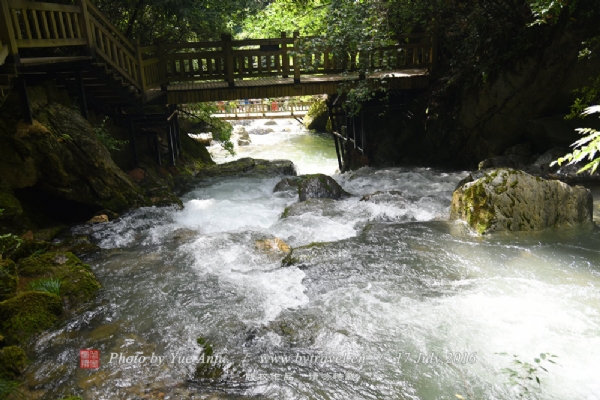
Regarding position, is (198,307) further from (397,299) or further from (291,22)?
(291,22)

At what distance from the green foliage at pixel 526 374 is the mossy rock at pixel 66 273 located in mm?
5432

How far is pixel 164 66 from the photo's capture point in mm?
12086

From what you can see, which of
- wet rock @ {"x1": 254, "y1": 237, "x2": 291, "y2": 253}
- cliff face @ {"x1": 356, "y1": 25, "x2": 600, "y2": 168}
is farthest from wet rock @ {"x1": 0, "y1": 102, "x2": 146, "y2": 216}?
cliff face @ {"x1": 356, "y1": 25, "x2": 600, "y2": 168}

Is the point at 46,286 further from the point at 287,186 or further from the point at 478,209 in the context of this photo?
the point at 287,186

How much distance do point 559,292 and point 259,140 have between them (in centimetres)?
2394

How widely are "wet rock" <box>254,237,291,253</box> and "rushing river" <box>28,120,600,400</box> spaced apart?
0.18 m

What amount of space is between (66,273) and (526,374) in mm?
6150

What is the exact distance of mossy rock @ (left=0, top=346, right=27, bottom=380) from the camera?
409 centimetres

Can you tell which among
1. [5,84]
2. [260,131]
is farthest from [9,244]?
[260,131]

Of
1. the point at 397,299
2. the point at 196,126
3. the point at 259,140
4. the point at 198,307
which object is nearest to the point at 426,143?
the point at 397,299

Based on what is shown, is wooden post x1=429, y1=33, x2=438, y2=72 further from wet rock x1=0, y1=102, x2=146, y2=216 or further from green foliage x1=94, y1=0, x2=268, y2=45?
wet rock x1=0, y1=102, x2=146, y2=216

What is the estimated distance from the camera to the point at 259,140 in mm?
27984

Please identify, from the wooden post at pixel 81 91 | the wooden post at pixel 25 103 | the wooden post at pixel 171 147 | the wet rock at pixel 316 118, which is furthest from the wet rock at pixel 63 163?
the wet rock at pixel 316 118

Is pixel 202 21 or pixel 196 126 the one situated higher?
pixel 202 21
